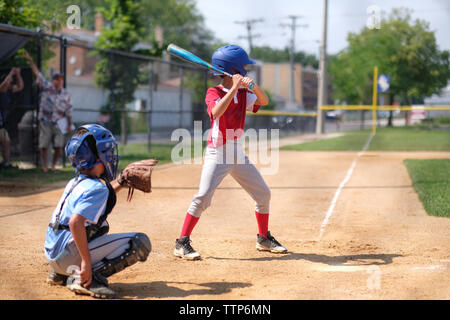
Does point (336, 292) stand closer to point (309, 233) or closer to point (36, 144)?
point (309, 233)

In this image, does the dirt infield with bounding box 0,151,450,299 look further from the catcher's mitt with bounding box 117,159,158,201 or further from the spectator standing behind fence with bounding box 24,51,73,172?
the spectator standing behind fence with bounding box 24,51,73,172

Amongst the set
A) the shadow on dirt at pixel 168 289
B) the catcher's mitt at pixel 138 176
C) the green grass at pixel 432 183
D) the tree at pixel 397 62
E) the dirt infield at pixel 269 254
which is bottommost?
the shadow on dirt at pixel 168 289

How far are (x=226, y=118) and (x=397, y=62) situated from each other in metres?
46.7

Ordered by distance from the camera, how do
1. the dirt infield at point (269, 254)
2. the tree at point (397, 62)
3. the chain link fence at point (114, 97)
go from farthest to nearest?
the tree at point (397, 62)
the chain link fence at point (114, 97)
the dirt infield at point (269, 254)

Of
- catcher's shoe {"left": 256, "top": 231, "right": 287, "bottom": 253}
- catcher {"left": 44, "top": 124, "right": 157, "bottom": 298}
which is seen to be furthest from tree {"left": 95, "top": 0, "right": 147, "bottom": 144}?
catcher {"left": 44, "top": 124, "right": 157, "bottom": 298}

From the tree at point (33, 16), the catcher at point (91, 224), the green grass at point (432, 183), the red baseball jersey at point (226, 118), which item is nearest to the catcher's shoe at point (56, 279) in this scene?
the catcher at point (91, 224)

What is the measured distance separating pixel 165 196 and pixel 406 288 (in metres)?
5.14

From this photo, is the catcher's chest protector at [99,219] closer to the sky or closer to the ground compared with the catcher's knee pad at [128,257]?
closer to the sky

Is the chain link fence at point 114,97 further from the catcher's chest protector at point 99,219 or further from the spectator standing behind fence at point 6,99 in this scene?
the catcher's chest protector at point 99,219

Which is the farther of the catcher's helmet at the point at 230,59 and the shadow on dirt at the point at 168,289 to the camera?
the catcher's helmet at the point at 230,59

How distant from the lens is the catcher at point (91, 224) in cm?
356

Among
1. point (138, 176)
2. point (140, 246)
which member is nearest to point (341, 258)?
point (140, 246)

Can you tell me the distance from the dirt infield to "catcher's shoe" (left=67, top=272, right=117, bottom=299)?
0.19ft

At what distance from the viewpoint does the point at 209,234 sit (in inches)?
235
